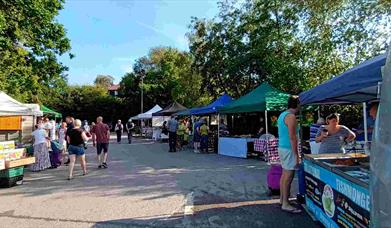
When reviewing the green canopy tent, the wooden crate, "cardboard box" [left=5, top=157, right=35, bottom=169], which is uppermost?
the green canopy tent

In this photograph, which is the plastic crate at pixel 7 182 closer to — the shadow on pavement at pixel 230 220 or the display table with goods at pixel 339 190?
the shadow on pavement at pixel 230 220

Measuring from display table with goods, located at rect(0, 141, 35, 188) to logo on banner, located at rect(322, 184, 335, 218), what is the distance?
7505 millimetres

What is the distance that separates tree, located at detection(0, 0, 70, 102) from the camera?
60.2 feet

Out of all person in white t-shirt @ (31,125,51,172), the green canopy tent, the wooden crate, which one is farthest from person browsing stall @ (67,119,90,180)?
the wooden crate

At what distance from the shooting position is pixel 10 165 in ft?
31.2

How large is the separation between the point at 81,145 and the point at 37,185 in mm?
1641

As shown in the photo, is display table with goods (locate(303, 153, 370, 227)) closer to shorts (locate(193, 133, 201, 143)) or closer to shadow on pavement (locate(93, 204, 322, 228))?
shadow on pavement (locate(93, 204, 322, 228))

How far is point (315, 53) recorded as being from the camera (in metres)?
19.2

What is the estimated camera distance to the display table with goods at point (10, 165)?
31.1 ft

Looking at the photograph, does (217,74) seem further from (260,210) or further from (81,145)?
(260,210)

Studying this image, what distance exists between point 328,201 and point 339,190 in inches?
19.8

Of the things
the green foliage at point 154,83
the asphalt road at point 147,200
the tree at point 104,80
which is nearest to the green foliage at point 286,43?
the asphalt road at point 147,200

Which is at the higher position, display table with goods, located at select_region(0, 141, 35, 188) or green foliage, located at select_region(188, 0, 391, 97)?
green foliage, located at select_region(188, 0, 391, 97)

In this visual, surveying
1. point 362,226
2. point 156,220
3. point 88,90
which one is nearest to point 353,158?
point 362,226
